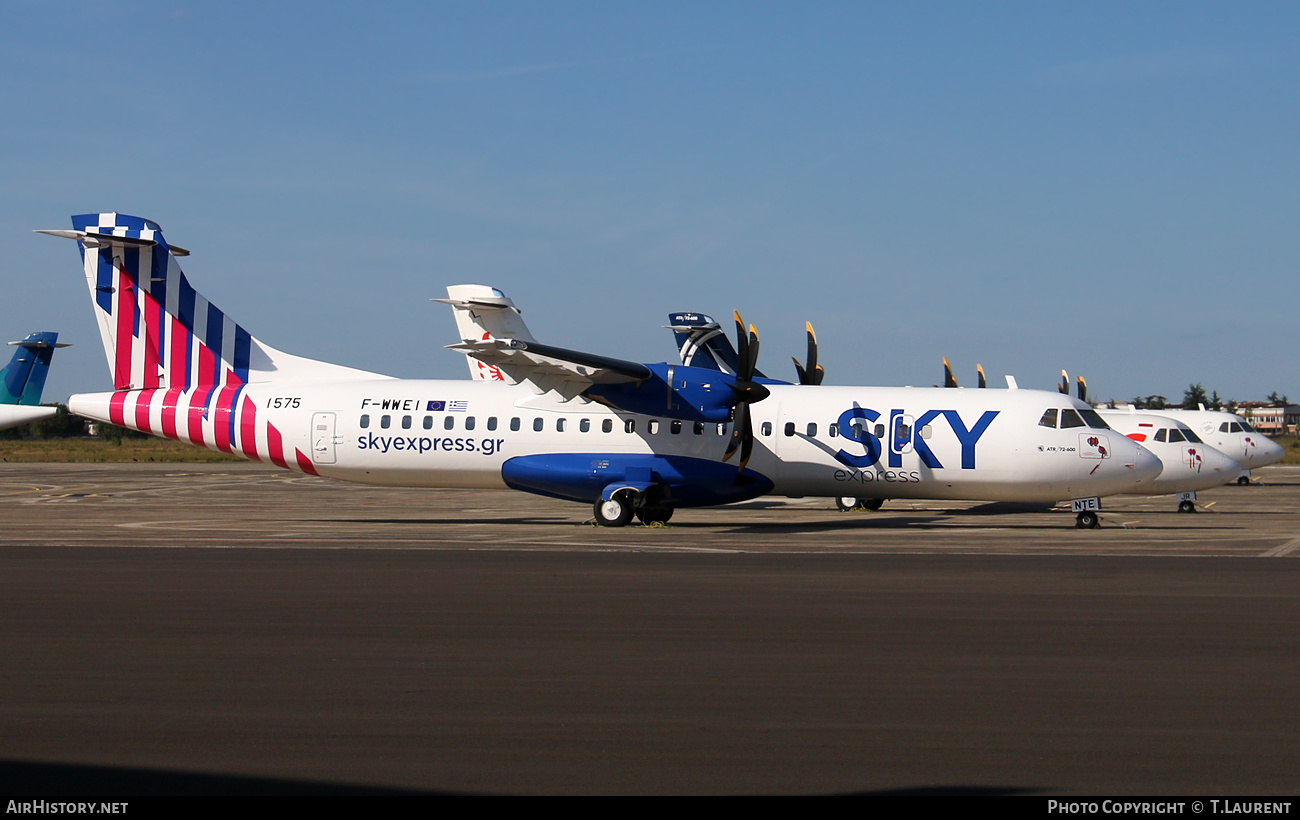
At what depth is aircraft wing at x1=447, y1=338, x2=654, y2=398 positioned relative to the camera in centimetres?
2292

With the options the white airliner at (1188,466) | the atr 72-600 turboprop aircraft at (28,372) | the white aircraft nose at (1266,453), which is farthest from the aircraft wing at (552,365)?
the atr 72-600 turboprop aircraft at (28,372)

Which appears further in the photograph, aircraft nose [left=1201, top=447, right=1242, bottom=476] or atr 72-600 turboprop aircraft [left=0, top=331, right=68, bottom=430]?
atr 72-600 turboprop aircraft [left=0, top=331, right=68, bottom=430]

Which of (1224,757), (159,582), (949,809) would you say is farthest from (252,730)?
(159,582)

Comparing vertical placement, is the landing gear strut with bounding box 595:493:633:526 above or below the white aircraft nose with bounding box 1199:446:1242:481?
below

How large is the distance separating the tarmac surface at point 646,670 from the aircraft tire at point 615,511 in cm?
563

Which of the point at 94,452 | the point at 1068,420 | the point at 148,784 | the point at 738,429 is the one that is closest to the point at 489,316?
the point at 738,429

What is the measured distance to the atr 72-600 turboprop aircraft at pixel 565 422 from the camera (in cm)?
2414

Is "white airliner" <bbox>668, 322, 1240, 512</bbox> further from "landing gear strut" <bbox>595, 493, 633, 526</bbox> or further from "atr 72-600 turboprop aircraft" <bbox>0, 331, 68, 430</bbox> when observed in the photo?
"atr 72-600 turboprop aircraft" <bbox>0, 331, 68, 430</bbox>

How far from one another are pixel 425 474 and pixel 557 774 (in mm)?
20603

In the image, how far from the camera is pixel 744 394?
78.6ft

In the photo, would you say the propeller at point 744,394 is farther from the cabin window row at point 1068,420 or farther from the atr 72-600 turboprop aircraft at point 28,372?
the atr 72-600 turboprop aircraft at point 28,372

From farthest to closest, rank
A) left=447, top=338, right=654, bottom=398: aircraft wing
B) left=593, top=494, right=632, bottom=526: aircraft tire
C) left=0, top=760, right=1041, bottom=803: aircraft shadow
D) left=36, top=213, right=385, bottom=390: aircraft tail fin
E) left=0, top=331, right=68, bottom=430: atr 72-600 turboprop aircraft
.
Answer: left=0, top=331, right=68, bottom=430: atr 72-600 turboprop aircraft → left=36, top=213, right=385, bottom=390: aircraft tail fin → left=593, top=494, right=632, bottom=526: aircraft tire → left=447, top=338, right=654, bottom=398: aircraft wing → left=0, top=760, right=1041, bottom=803: aircraft shadow

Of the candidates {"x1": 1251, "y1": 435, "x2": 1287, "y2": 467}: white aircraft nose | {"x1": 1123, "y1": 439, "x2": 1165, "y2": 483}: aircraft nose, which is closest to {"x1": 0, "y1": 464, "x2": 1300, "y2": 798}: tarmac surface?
{"x1": 1123, "y1": 439, "x2": 1165, "y2": 483}: aircraft nose

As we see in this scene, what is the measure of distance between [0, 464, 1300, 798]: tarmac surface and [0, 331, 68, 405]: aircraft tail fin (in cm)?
4214
